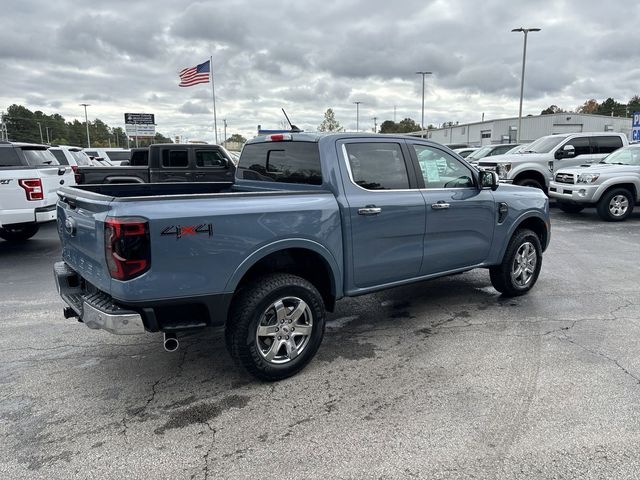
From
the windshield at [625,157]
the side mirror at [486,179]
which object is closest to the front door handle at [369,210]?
the side mirror at [486,179]

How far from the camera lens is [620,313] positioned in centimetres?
513

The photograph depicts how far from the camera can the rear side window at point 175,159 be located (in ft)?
39.2

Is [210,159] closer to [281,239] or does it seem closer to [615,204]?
[281,239]

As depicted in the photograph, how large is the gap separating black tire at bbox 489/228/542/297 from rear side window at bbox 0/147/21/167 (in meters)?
7.48

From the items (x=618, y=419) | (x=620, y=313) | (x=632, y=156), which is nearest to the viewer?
(x=618, y=419)

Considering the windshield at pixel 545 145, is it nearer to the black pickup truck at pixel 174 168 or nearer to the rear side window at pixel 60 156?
the black pickup truck at pixel 174 168

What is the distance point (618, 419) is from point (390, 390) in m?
1.45

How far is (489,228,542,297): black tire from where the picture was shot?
5.46 metres

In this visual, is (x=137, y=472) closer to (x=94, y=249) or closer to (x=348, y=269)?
(x=94, y=249)

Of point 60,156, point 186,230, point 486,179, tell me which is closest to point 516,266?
point 486,179

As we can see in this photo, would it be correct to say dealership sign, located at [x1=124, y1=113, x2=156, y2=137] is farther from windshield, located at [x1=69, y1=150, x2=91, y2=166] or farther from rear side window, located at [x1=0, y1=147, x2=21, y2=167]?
rear side window, located at [x1=0, y1=147, x2=21, y2=167]

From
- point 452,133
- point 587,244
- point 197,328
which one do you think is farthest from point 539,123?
point 197,328

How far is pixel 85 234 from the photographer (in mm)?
3332

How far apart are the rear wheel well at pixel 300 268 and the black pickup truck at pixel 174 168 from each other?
8294 millimetres
